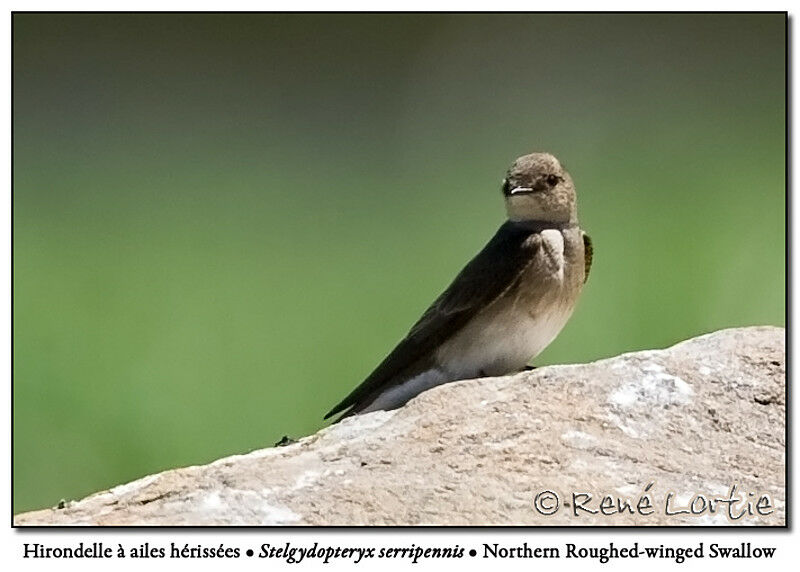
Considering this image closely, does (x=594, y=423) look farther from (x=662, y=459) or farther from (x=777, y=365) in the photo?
(x=777, y=365)

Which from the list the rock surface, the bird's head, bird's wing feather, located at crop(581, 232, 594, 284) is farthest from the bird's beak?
the rock surface

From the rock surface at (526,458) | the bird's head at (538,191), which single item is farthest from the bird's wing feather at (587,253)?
the rock surface at (526,458)

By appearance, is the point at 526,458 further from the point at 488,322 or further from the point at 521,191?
the point at 521,191

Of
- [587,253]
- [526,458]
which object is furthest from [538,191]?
[526,458]

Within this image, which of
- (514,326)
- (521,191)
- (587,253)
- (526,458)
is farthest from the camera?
(587,253)

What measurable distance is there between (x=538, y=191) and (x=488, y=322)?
63 cm

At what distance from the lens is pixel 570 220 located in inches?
217

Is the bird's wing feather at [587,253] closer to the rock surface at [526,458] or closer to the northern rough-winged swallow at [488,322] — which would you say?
the northern rough-winged swallow at [488,322]

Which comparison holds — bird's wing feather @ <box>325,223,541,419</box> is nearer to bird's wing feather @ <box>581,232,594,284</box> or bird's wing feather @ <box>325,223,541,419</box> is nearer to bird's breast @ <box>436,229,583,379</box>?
bird's breast @ <box>436,229,583,379</box>

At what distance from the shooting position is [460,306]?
17.1ft

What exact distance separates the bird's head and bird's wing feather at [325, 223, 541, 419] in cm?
18

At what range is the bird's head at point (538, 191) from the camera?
544 centimetres

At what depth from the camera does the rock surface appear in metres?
3.90
